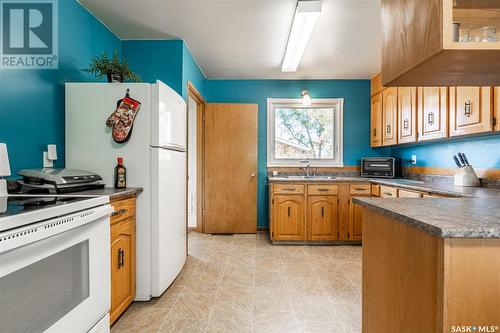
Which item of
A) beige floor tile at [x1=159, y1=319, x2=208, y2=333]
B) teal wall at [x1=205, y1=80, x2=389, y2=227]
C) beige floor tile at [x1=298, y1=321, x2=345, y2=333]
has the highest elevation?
teal wall at [x1=205, y1=80, x2=389, y2=227]

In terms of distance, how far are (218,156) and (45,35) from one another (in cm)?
260

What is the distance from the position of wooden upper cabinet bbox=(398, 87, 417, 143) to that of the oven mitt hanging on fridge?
302cm

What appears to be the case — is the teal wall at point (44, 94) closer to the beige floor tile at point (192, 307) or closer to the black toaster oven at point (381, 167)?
the beige floor tile at point (192, 307)

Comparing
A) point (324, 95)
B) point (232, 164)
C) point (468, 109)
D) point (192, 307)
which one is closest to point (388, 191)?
point (468, 109)

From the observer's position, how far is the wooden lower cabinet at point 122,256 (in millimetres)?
1814

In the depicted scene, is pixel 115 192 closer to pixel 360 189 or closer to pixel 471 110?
pixel 471 110

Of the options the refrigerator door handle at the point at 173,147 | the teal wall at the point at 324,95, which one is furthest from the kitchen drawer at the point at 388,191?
the refrigerator door handle at the point at 173,147

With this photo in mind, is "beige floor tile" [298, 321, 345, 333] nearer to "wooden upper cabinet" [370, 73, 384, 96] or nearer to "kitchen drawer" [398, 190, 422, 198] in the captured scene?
"kitchen drawer" [398, 190, 422, 198]

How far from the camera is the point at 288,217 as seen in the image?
3.78 metres

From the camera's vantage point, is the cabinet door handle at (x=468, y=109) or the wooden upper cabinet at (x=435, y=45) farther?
the cabinet door handle at (x=468, y=109)

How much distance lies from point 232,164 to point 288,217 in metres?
1.21

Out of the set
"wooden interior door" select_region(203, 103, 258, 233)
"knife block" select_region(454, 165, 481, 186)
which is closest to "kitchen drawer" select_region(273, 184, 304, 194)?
"wooden interior door" select_region(203, 103, 258, 233)

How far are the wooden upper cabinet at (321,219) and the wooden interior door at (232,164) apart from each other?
3.03 feet

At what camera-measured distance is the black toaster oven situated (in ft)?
12.6
